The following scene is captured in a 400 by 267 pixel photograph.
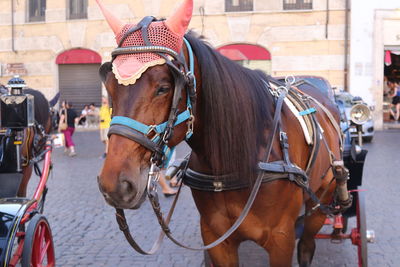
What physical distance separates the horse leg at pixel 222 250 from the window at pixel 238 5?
16994mm

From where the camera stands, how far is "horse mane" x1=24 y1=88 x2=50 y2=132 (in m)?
5.41

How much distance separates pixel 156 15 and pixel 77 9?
3.49 metres

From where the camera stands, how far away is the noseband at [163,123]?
1.85 m

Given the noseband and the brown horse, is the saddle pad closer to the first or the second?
the brown horse

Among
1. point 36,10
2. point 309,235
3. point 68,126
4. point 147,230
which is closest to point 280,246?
point 309,235

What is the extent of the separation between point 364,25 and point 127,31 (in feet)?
56.0

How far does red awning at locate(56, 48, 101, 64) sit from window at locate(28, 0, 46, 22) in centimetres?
194

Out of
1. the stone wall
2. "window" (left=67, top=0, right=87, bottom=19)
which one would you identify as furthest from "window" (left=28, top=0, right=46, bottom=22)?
"window" (left=67, top=0, right=87, bottom=19)

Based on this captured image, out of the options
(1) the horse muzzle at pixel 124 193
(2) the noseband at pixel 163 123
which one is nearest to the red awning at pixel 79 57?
(2) the noseband at pixel 163 123

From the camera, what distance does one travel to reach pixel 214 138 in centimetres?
233

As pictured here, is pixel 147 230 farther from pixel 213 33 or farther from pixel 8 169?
pixel 213 33

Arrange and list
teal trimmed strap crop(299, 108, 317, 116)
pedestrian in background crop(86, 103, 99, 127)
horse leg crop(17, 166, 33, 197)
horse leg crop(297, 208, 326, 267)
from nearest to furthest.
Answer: teal trimmed strap crop(299, 108, 317, 116) < horse leg crop(297, 208, 326, 267) < horse leg crop(17, 166, 33, 197) < pedestrian in background crop(86, 103, 99, 127)

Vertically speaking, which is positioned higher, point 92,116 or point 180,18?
point 180,18

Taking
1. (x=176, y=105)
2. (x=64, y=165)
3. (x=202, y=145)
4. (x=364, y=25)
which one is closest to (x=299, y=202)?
(x=202, y=145)
